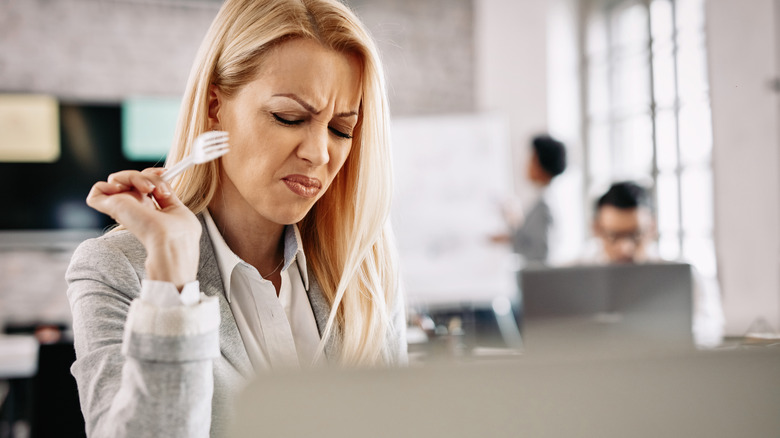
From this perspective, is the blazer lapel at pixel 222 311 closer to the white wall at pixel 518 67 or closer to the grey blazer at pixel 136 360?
the grey blazer at pixel 136 360

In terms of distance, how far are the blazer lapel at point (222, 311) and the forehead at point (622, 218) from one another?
217 centimetres

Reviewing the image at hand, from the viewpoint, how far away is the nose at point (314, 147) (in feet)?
3.21

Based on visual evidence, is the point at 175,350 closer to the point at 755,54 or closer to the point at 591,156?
the point at 755,54

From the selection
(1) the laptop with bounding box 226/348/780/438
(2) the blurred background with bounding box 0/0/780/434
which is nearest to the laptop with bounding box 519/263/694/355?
(1) the laptop with bounding box 226/348/780/438

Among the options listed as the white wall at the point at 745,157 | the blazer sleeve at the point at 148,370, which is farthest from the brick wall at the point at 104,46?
the blazer sleeve at the point at 148,370

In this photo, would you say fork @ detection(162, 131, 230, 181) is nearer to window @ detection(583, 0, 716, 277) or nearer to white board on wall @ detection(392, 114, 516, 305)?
window @ detection(583, 0, 716, 277)

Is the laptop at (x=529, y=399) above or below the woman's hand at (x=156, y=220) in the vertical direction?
below

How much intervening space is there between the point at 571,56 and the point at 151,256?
4.91 m

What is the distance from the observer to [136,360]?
2.31ft

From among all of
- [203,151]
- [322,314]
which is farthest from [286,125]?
[322,314]

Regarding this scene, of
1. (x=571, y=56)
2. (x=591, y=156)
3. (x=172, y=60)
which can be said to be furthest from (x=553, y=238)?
(x=172, y=60)

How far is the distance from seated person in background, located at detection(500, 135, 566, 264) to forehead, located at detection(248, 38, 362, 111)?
10.3ft

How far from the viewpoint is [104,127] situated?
4.66 metres

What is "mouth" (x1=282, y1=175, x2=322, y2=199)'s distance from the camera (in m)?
0.99
